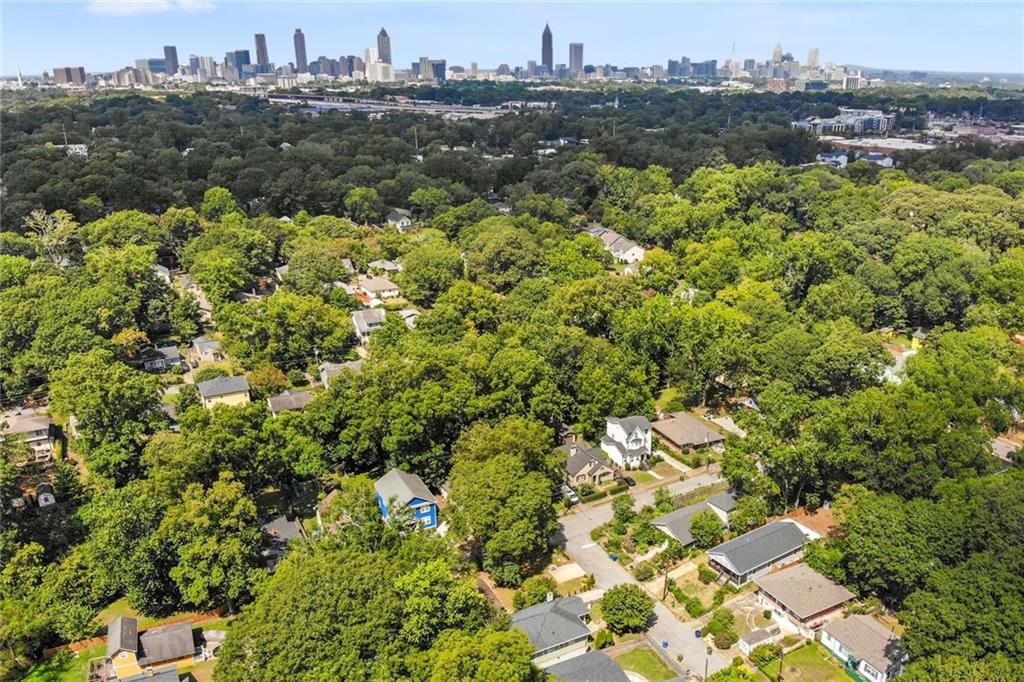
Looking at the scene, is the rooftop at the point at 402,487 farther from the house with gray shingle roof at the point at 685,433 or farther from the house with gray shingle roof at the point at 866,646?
the house with gray shingle roof at the point at 866,646

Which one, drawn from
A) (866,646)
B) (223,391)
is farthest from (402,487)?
(866,646)

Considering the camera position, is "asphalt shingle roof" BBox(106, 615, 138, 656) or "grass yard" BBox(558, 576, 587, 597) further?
"grass yard" BBox(558, 576, 587, 597)

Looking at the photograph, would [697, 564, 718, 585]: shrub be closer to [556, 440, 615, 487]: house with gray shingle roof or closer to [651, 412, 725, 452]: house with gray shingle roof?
[556, 440, 615, 487]: house with gray shingle roof

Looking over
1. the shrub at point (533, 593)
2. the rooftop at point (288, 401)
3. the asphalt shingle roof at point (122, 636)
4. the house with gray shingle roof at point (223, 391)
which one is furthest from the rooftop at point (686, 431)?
the asphalt shingle roof at point (122, 636)

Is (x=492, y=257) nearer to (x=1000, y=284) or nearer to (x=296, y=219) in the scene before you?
(x=296, y=219)

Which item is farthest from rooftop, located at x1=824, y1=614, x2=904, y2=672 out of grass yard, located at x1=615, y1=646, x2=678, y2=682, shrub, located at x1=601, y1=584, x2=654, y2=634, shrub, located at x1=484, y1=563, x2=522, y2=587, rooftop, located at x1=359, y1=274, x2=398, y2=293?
rooftop, located at x1=359, y1=274, x2=398, y2=293
